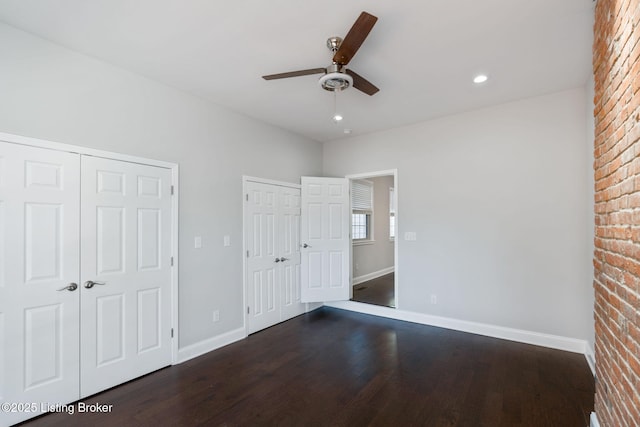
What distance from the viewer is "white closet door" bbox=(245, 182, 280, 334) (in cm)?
397

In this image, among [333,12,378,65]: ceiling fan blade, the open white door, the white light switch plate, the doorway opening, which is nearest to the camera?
[333,12,378,65]: ceiling fan blade

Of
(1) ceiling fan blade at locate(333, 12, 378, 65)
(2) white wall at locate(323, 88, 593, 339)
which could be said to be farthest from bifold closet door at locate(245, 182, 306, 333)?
(1) ceiling fan blade at locate(333, 12, 378, 65)

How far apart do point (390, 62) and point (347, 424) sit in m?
3.05

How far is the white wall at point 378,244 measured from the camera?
6.53 meters

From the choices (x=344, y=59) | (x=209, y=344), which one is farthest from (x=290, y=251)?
(x=344, y=59)

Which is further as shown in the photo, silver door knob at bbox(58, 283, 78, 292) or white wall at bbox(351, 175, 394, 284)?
white wall at bbox(351, 175, 394, 284)

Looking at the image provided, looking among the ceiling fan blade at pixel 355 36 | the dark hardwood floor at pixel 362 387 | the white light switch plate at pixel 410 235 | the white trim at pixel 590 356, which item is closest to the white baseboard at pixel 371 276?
the white light switch plate at pixel 410 235

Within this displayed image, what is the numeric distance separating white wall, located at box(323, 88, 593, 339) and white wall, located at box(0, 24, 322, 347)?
2.13 meters

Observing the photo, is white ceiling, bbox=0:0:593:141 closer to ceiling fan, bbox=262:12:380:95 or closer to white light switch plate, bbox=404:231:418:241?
ceiling fan, bbox=262:12:380:95

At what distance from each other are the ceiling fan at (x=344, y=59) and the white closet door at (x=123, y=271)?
1.75 metres

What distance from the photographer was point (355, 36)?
1.94 metres

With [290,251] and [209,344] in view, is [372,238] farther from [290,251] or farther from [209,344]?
[209,344]

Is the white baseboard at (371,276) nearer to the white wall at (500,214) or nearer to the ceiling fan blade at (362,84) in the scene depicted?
the white wall at (500,214)

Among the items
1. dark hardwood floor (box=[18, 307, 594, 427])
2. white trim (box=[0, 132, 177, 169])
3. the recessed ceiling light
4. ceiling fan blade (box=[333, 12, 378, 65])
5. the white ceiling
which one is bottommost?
dark hardwood floor (box=[18, 307, 594, 427])
